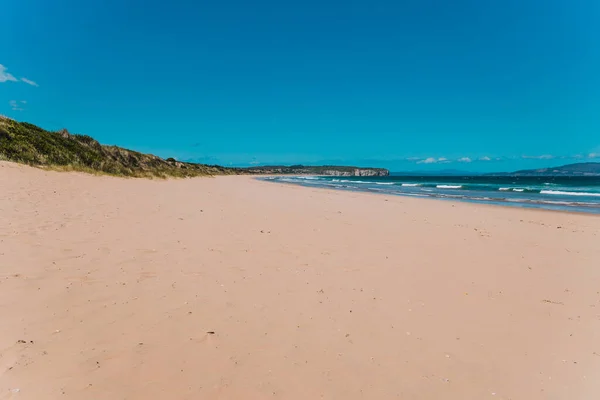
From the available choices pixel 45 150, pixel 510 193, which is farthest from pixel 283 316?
pixel 510 193

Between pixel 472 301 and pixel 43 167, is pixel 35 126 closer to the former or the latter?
pixel 43 167

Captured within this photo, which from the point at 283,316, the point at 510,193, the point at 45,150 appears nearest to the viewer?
the point at 283,316

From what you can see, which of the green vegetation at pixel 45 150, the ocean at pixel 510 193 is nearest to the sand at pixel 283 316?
the green vegetation at pixel 45 150

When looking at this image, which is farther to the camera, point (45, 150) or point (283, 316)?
point (45, 150)

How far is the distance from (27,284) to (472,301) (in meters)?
6.30

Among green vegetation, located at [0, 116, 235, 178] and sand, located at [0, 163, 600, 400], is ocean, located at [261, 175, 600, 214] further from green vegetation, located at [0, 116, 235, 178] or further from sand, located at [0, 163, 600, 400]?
green vegetation, located at [0, 116, 235, 178]

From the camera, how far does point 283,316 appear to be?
400cm

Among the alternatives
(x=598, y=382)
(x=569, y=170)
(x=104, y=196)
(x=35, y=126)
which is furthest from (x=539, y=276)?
(x=569, y=170)

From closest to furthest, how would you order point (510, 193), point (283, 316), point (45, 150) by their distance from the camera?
1. point (283, 316)
2. point (45, 150)
3. point (510, 193)

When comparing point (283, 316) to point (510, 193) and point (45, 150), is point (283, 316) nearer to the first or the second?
point (45, 150)

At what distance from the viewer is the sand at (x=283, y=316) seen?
279 cm

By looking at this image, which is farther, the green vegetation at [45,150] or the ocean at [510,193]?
the ocean at [510,193]

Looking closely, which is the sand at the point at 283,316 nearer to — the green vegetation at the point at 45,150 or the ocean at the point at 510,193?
the green vegetation at the point at 45,150

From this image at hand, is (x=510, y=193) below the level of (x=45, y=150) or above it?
below
